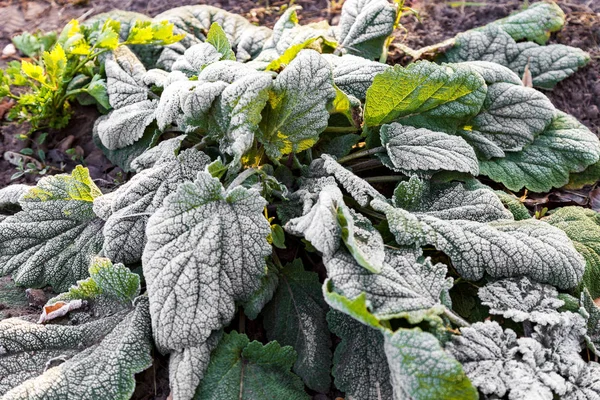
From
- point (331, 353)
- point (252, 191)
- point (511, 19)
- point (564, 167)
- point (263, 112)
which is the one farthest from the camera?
point (511, 19)

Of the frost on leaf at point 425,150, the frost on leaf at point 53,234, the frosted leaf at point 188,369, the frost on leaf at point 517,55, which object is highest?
the frost on leaf at point 517,55

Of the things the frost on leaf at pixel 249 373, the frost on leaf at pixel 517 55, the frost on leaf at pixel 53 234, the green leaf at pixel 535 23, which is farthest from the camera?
the green leaf at pixel 535 23

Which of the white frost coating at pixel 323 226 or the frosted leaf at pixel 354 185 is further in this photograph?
the frosted leaf at pixel 354 185

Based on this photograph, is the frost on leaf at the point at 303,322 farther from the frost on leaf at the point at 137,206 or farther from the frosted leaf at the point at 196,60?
the frosted leaf at the point at 196,60

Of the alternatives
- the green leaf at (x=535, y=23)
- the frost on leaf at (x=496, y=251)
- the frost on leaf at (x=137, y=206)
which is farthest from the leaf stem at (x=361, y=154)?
the green leaf at (x=535, y=23)

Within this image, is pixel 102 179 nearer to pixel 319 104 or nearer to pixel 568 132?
Result: pixel 319 104

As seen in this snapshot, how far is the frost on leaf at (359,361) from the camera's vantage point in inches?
87.1

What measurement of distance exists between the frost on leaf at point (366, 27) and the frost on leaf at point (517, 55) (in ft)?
1.83

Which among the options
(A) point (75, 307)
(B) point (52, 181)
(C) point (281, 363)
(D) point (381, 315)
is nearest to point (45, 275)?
(A) point (75, 307)

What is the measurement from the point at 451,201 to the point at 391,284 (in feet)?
2.16

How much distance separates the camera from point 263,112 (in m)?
2.61

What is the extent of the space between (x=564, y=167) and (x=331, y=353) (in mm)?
1518

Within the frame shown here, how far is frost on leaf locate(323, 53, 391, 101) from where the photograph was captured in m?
2.70

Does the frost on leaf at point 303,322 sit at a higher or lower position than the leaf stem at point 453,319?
lower
